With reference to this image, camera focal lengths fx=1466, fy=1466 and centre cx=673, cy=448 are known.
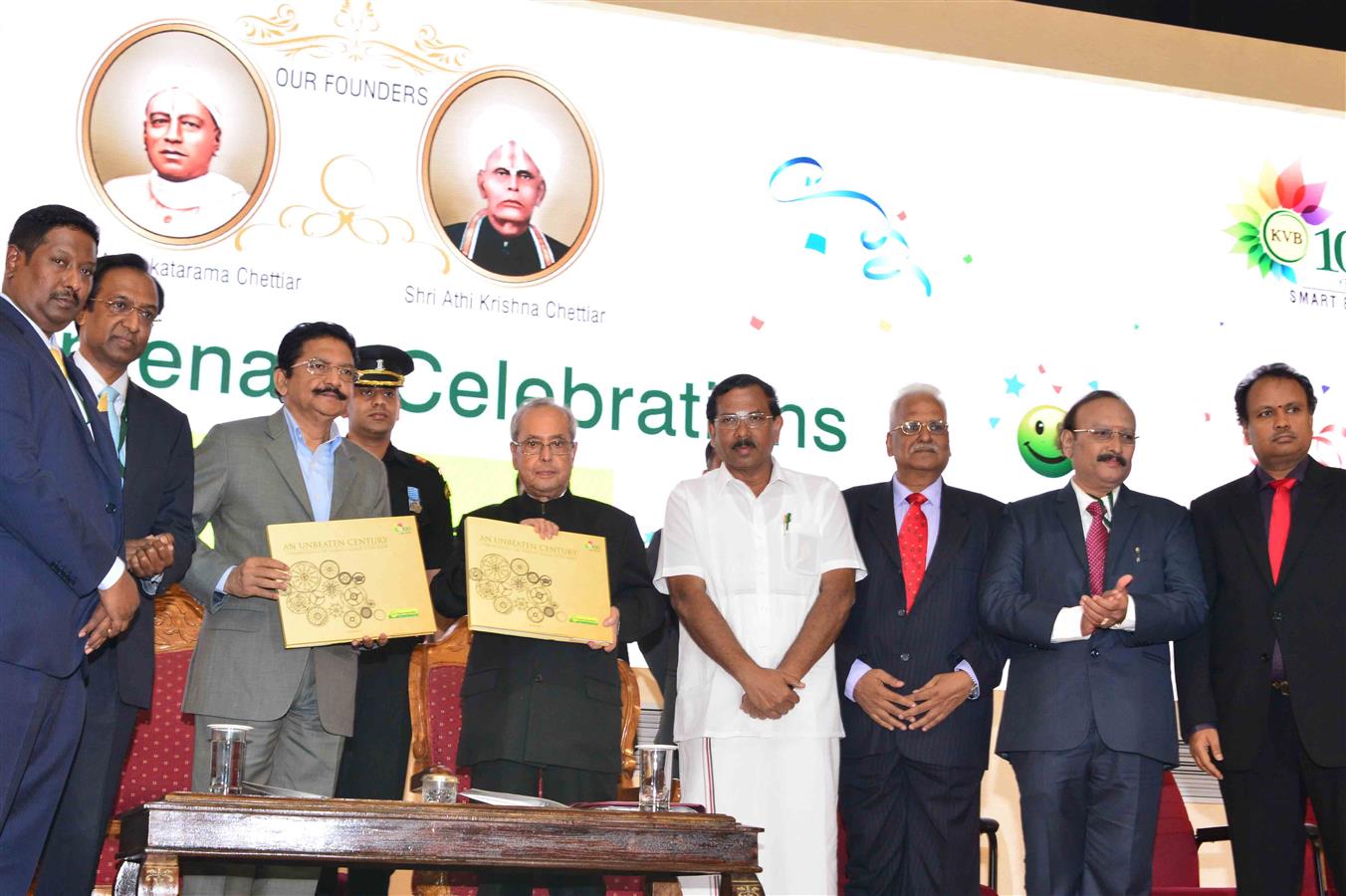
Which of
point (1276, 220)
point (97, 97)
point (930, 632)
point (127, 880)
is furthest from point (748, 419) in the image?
point (1276, 220)

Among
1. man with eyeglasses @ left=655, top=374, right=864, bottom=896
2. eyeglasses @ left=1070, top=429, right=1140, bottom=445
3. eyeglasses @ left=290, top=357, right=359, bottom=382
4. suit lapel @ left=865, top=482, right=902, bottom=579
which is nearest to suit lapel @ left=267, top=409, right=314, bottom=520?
eyeglasses @ left=290, top=357, right=359, bottom=382

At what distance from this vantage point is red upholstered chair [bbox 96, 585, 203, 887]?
429 cm

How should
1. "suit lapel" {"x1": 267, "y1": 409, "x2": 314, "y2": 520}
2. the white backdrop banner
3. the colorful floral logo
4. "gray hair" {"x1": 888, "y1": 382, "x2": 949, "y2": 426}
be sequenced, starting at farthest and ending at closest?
the colorful floral logo
the white backdrop banner
"gray hair" {"x1": 888, "y1": 382, "x2": 949, "y2": 426}
"suit lapel" {"x1": 267, "y1": 409, "x2": 314, "y2": 520}

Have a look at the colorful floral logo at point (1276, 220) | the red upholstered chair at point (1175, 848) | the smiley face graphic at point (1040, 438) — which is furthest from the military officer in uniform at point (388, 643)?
the colorful floral logo at point (1276, 220)

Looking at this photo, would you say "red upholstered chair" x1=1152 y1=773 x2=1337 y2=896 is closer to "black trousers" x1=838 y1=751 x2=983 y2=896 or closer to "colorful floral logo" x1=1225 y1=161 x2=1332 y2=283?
"black trousers" x1=838 y1=751 x2=983 y2=896

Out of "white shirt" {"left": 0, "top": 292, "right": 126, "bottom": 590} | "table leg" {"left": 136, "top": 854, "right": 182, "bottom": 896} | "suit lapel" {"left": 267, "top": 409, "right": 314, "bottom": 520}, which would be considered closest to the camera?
"table leg" {"left": 136, "top": 854, "right": 182, "bottom": 896}

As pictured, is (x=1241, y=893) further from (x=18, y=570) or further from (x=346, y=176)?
(x=346, y=176)

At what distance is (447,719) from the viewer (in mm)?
4562

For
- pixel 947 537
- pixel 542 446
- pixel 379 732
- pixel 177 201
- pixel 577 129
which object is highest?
pixel 577 129

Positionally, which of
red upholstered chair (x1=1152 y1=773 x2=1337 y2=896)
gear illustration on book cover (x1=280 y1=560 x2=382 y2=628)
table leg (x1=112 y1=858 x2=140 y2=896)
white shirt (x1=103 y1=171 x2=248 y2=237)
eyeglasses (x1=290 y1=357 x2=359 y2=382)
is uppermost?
white shirt (x1=103 y1=171 x2=248 y2=237)

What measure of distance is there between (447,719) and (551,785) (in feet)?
2.74

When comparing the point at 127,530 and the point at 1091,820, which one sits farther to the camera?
the point at 1091,820

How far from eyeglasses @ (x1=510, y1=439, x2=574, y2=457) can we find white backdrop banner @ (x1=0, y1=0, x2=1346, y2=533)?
3.92 ft

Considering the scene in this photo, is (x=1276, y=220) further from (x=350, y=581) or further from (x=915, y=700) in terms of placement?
(x=350, y=581)
